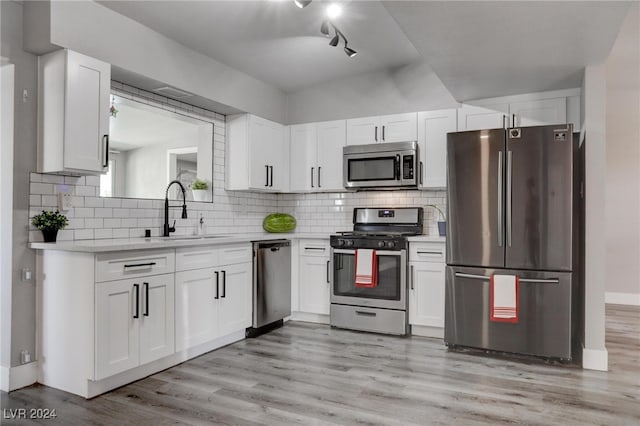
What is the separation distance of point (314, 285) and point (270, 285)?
1.82 feet

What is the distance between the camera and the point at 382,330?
4223 millimetres

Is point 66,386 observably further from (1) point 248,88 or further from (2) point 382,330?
(1) point 248,88

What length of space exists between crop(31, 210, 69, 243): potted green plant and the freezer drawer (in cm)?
295

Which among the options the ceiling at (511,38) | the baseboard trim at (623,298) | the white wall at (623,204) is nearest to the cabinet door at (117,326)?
the ceiling at (511,38)

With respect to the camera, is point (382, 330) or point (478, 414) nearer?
point (478, 414)

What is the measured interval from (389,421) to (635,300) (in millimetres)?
5208

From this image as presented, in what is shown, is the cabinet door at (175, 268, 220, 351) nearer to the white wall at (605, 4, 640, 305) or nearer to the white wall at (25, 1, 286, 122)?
the white wall at (25, 1, 286, 122)

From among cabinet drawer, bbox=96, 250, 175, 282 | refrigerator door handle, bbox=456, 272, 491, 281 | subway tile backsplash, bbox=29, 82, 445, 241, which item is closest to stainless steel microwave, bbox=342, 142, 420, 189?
subway tile backsplash, bbox=29, 82, 445, 241

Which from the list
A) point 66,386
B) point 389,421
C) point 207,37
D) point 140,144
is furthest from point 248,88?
point 389,421

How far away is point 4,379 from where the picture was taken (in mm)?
2789

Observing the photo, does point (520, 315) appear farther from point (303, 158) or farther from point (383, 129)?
point (303, 158)

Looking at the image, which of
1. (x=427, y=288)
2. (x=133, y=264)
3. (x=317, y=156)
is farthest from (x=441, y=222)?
(x=133, y=264)

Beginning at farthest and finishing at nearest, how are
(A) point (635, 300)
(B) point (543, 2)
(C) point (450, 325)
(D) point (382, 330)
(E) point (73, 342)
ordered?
(A) point (635, 300), (D) point (382, 330), (C) point (450, 325), (E) point (73, 342), (B) point (543, 2)

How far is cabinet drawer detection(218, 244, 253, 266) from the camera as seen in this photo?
3.75 metres
